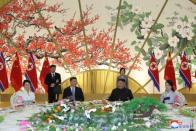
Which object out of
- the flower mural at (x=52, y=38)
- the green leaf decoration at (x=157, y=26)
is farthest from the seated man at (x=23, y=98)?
the green leaf decoration at (x=157, y=26)

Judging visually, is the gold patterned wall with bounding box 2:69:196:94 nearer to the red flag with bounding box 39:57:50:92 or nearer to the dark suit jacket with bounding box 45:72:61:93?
the red flag with bounding box 39:57:50:92

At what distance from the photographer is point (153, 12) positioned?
31.5ft

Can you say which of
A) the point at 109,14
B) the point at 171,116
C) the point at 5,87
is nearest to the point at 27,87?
the point at 171,116

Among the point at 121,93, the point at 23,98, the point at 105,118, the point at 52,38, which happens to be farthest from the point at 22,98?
the point at 52,38

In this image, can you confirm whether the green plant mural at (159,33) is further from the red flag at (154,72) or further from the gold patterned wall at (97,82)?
the gold patterned wall at (97,82)

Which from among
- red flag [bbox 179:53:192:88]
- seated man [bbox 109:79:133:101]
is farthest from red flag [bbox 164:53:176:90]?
seated man [bbox 109:79:133:101]

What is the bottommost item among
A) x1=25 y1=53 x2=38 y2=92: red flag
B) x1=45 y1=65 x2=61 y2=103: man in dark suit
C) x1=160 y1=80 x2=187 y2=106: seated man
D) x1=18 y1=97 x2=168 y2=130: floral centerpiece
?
x1=18 y1=97 x2=168 y2=130: floral centerpiece

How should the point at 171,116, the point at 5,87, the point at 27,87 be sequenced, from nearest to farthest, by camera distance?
the point at 171,116 < the point at 27,87 < the point at 5,87

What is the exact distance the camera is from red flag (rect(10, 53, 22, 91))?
370 inches

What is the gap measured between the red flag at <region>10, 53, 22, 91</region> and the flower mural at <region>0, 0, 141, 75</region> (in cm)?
28

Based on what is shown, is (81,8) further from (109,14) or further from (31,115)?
(31,115)

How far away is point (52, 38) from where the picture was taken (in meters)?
9.70

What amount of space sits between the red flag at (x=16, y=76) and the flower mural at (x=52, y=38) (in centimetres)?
28

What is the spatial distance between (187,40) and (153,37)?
77cm
